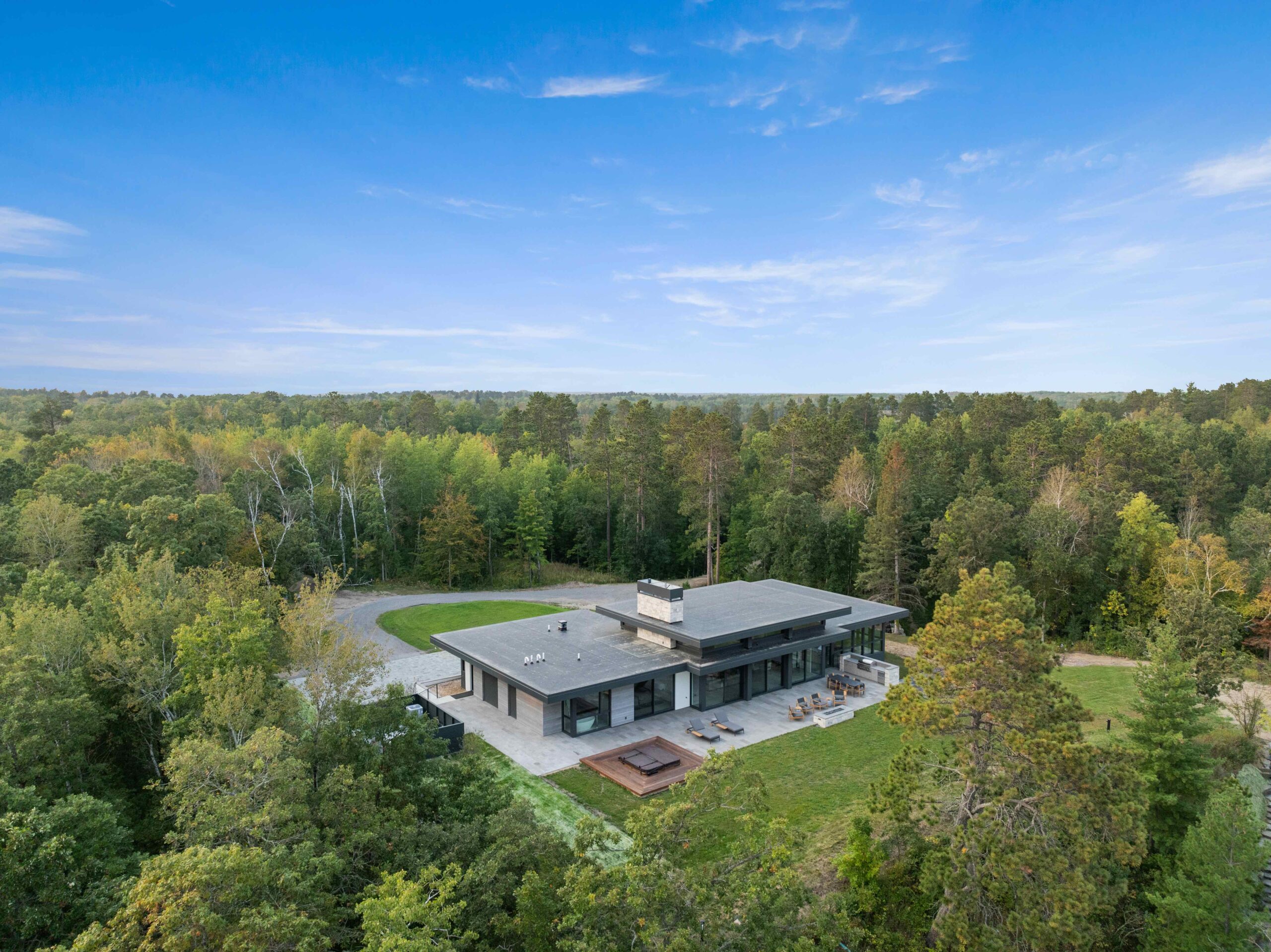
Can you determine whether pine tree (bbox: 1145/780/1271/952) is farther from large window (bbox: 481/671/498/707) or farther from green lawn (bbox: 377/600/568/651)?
green lawn (bbox: 377/600/568/651)

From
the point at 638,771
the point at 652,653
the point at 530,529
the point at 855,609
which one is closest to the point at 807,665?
the point at 855,609

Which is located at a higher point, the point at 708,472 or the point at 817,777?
the point at 708,472

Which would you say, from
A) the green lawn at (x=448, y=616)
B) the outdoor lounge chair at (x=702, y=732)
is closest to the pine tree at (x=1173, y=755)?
the outdoor lounge chair at (x=702, y=732)

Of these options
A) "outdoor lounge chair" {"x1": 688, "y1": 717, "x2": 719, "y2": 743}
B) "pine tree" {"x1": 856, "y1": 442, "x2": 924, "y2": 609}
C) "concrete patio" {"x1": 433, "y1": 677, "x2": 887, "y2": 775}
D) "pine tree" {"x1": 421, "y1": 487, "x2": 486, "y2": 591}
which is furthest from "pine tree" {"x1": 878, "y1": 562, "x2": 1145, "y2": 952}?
"pine tree" {"x1": 421, "y1": 487, "x2": 486, "y2": 591}

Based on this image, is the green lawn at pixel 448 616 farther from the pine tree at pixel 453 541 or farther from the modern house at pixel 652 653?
the modern house at pixel 652 653

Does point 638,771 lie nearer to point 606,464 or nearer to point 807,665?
point 807,665

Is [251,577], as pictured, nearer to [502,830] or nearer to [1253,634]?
[502,830]
